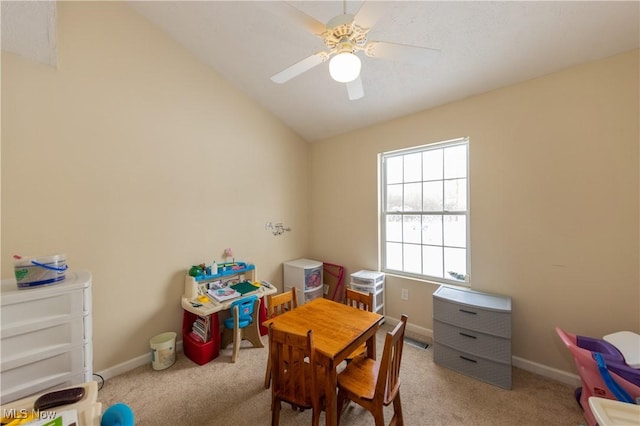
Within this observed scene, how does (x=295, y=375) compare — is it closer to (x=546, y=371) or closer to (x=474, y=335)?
(x=474, y=335)

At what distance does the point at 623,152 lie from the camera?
1.85 m

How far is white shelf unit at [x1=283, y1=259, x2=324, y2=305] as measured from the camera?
3357mm

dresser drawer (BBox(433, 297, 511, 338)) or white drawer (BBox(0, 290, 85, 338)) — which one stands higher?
white drawer (BBox(0, 290, 85, 338))

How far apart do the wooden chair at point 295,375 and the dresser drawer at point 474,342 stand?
1.34 meters

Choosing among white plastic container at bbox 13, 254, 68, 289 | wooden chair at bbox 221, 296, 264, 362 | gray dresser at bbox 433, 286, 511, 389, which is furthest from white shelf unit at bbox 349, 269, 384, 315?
white plastic container at bbox 13, 254, 68, 289

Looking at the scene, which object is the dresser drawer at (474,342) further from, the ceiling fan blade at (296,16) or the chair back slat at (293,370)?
the ceiling fan blade at (296,16)

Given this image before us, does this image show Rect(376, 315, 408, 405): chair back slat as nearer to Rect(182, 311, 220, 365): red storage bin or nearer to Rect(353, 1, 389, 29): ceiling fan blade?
Rect(353, 1, 389, 29): ceiling fan blade

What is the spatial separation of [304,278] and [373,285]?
37.0 inches

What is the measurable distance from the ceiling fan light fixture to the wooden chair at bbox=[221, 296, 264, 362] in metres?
2.20

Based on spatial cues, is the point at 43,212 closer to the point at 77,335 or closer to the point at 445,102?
the point at 77,335

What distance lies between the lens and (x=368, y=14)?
130 cm

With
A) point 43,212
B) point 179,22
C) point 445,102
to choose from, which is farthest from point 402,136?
point 43,212

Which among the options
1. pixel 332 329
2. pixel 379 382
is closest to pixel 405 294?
pixel 332 329

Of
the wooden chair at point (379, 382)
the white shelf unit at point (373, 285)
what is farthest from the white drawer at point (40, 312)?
the white shelf unit at point (373, 285)
